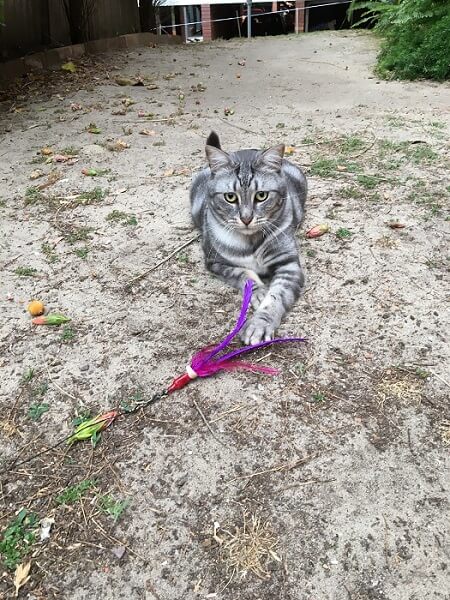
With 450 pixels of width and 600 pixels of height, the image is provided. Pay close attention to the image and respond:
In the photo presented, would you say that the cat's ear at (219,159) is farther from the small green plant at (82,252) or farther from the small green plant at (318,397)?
the small green plant at (318,397)

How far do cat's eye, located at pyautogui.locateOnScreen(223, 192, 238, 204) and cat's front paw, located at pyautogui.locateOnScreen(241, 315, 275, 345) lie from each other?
784 mm

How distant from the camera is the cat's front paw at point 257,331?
2.58 m

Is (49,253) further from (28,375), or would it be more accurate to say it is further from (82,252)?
(28,375)

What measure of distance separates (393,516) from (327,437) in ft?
1.30

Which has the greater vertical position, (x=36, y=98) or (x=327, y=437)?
(x=36, y=98)

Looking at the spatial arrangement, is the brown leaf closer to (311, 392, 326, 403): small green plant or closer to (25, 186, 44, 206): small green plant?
(311, 392, 326, 403): small green plant

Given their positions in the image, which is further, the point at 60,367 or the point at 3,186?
the point at 3,186

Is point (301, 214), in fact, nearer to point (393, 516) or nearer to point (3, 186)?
point (393, 516)

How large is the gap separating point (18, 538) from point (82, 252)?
2085 mm

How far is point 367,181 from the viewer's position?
13.8 feet

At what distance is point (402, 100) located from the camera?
637 centimetres

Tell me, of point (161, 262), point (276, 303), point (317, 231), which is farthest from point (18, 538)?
point (317, 231)

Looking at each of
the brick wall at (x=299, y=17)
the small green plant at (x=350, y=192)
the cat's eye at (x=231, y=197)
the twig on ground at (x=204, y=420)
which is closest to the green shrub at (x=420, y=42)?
the small green plant at (x=350, y=192)

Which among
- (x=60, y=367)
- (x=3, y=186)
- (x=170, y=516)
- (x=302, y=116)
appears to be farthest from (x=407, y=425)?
(x=302, y=116)
